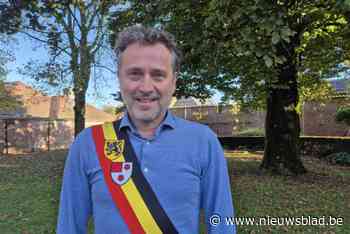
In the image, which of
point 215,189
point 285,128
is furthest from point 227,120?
point 215,189

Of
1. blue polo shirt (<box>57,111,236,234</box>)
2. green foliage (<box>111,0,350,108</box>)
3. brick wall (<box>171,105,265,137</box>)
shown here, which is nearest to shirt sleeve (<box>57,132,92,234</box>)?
blue polo shirt (<box>57,111,236,234</box>)

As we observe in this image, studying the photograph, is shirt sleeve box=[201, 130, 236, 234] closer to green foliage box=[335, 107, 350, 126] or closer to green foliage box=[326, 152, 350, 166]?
green foliage box=[326, 152, 350, 166]

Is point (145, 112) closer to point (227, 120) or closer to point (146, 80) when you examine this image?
point (146, 80)

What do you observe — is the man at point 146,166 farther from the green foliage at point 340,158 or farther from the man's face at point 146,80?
the green foliage at point 340,158

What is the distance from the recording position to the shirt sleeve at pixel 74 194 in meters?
1.62

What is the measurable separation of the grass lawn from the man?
12.2 feet

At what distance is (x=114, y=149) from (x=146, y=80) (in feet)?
1.17

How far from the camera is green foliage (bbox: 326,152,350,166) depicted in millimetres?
14592

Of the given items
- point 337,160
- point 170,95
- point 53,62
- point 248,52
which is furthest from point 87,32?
point 170,95

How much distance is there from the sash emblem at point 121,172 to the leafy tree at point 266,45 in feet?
10.1

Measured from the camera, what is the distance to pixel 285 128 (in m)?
10.3

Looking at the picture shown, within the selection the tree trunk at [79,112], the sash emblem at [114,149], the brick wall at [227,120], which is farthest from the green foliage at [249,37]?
the brick wall at [227,120]

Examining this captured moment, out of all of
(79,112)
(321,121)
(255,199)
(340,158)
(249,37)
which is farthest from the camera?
(321,121)

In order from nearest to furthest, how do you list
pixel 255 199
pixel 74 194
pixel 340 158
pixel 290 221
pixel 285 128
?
pixel 74 194, pixel 290 221, pixel 255 199, pixel 285 128, pixel 340 158
